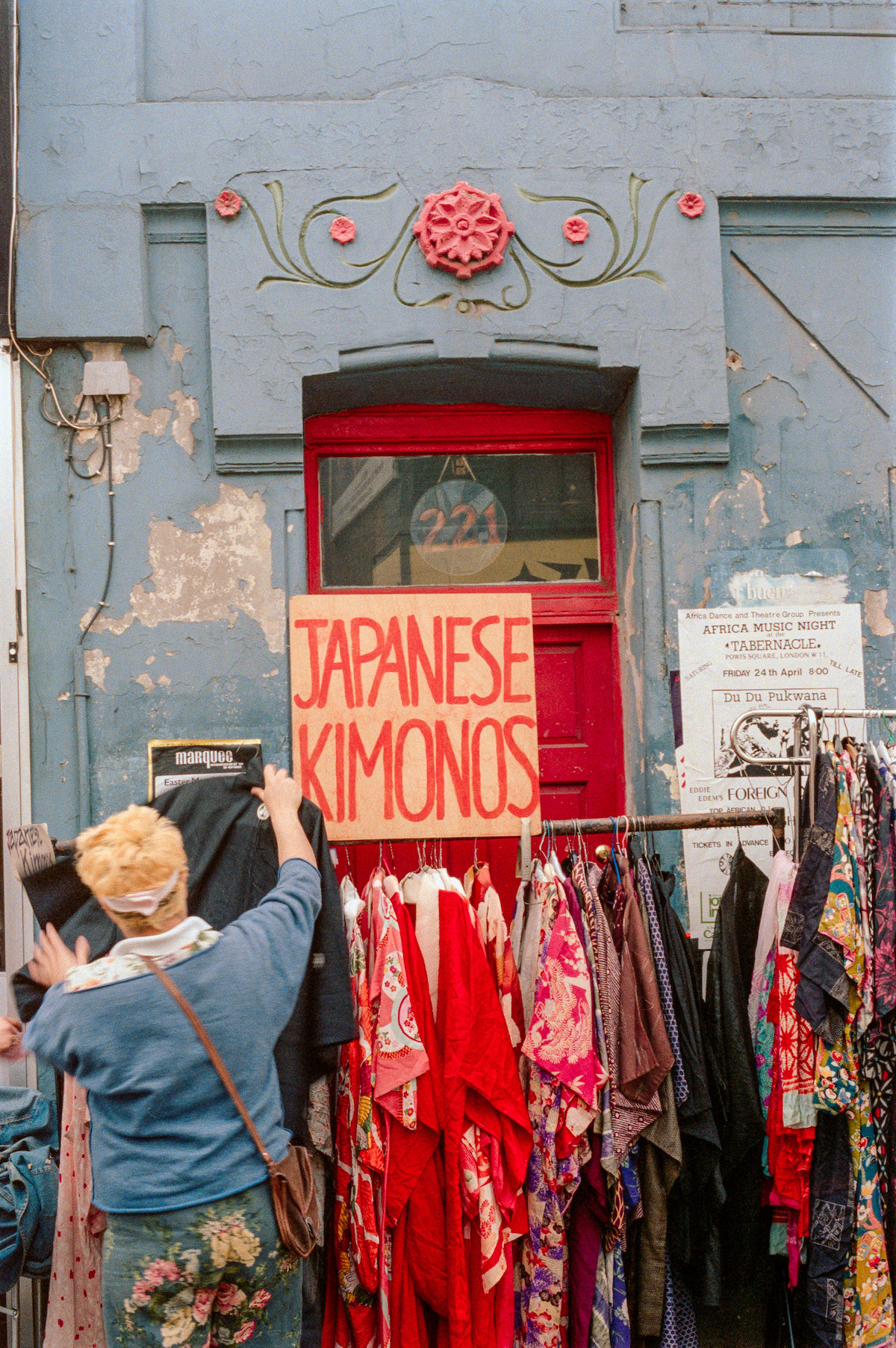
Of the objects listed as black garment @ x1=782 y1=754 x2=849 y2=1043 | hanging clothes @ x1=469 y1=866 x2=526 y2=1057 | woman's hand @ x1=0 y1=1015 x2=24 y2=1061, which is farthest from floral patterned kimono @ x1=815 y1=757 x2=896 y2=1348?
woman's hand @ x1=0 y1=1015 x2=24 y2=1061

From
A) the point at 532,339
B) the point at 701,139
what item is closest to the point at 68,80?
the point at 532,339

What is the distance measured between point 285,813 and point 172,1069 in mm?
831

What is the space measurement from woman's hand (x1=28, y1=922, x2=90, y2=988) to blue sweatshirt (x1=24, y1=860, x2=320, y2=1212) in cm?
47

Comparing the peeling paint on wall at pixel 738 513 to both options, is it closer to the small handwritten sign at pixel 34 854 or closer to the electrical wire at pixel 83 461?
the electrical wire at pixel 83 461

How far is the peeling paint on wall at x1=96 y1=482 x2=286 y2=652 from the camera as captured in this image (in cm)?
439

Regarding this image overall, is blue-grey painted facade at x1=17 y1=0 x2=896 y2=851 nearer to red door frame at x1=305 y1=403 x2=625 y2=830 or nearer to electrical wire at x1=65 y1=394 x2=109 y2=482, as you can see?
electrical wire at x1=65 y1=394 x2=109 y2=482

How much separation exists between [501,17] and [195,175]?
1448 mm

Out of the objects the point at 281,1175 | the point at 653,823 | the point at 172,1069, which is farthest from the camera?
the point at 653,823

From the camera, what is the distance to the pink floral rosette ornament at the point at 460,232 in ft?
14.6

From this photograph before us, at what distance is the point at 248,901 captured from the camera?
3307 mm

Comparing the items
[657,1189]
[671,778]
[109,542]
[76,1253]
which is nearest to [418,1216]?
[657,1189]

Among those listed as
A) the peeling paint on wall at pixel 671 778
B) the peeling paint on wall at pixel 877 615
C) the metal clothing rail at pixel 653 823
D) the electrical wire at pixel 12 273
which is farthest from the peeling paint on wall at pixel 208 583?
the peeling paint on wall at pixel 877 615

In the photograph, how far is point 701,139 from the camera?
15.1 feet

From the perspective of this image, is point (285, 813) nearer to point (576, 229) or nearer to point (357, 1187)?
point (357, 1187)
